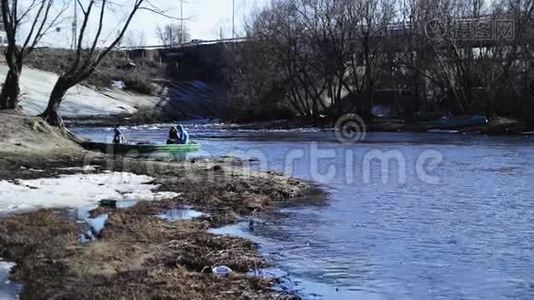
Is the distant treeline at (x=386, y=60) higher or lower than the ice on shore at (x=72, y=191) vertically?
higher

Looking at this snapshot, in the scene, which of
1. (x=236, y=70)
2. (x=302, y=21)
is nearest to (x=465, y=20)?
(x=302, y=21)

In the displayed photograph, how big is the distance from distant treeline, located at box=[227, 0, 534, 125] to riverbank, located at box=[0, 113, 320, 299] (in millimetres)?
48977

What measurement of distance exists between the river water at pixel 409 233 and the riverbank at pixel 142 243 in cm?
88

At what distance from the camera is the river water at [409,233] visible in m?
10.8

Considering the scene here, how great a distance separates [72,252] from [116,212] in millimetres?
4066

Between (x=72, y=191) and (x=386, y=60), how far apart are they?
61.5 meters

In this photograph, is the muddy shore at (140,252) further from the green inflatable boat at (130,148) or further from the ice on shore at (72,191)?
the green inflatable boat at (130,148)

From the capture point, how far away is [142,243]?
12188mm

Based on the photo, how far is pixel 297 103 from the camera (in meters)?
82.2

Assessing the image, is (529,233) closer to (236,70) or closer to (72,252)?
(72,252)

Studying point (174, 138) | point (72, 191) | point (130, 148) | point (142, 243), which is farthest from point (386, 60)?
point (142, 243)

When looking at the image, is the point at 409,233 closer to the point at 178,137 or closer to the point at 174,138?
the point at 178,137

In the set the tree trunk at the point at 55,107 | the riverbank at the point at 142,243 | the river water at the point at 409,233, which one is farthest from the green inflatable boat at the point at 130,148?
the riverbank at the point at 142,243

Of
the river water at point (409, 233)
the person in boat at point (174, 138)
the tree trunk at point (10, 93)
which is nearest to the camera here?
the river water at point (409, 233)
